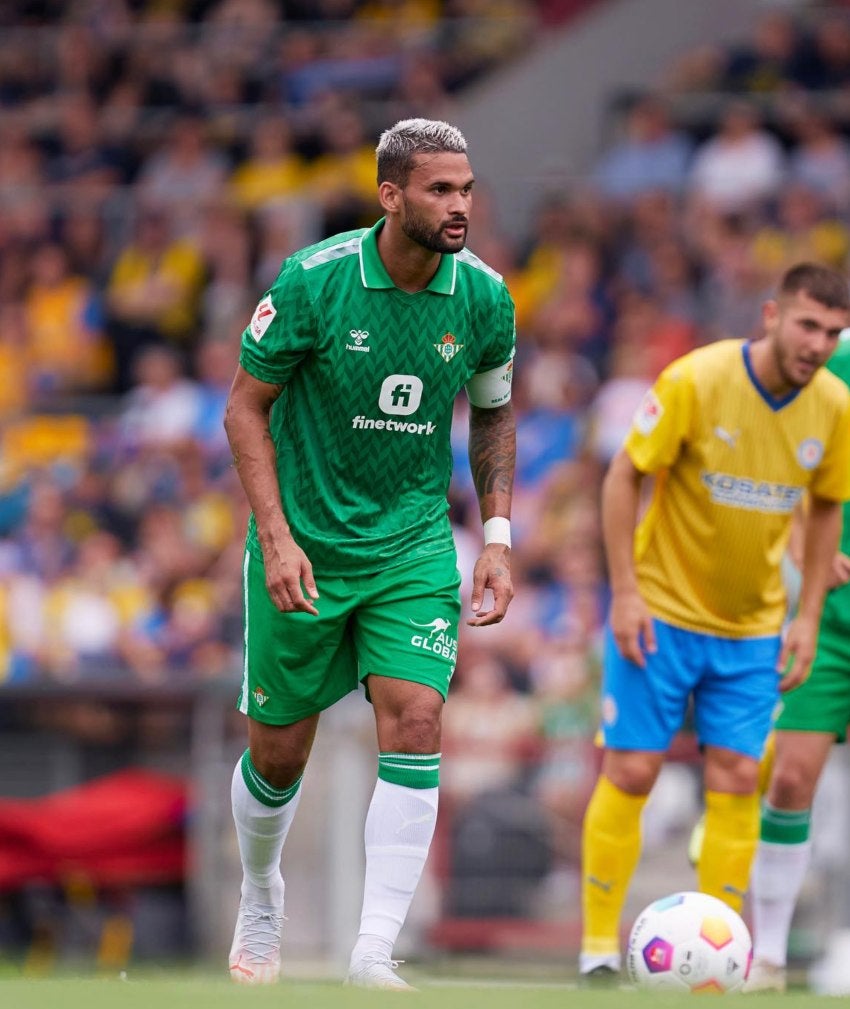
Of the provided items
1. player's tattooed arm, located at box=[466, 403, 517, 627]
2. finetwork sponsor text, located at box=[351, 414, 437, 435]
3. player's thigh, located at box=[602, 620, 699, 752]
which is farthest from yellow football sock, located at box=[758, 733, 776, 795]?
finetwork sponsor text, located at box=[351, 414, 437, 435]

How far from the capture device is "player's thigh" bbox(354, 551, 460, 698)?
252 inches

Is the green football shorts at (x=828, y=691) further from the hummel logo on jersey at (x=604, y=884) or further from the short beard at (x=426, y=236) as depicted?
the short beard at (x=426, y=236)

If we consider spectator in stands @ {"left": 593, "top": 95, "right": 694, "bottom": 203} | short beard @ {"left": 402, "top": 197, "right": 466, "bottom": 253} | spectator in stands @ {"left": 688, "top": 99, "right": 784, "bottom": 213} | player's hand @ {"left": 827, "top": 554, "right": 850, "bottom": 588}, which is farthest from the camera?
spectator in stands @ {"left": 593, "top": 95, "right": 694, "bottom": 203}

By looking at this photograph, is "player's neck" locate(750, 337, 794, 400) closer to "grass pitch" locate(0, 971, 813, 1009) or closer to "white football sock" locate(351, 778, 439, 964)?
"white football sock" locate(351, 778, 439, 964)

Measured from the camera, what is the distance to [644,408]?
7.54 meters

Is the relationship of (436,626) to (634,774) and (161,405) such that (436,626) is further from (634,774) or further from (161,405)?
(161,405)

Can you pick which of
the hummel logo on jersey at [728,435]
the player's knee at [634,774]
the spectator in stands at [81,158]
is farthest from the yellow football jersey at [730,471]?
the spectator in stands at [81,158]

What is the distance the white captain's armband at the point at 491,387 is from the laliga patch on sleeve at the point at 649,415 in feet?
2.50

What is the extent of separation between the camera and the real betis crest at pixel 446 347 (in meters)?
6.55

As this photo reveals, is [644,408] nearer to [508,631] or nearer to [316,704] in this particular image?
[316,704]

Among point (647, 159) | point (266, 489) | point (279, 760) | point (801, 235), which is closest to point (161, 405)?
point (647, 159)

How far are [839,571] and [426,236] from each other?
94.1 inches

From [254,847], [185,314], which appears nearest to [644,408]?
[254,847]

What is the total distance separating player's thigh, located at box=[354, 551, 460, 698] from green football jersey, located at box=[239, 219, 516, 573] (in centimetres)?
7
